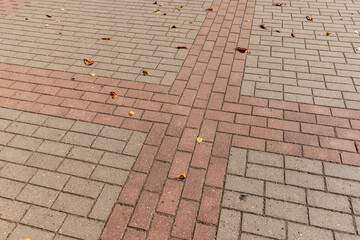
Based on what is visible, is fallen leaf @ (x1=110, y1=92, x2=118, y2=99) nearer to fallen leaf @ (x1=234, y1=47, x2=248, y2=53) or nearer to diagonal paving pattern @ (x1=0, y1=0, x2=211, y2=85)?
diagonal paving pattern @ (x1=0, y1=0, x2=211, y2=85)

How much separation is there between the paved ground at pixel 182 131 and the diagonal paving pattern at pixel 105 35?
0.04 metres

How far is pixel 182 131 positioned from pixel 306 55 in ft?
8.55

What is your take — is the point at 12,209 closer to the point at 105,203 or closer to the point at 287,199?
the point at 105,203

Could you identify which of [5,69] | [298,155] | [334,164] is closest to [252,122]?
[298,155]

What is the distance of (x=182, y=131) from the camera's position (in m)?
3.27

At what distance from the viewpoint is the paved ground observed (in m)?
2.47

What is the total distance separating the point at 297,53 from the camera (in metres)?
4.60

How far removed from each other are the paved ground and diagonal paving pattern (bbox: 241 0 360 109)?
0.09 feet

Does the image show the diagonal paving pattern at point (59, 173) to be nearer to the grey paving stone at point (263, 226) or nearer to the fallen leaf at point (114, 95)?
the fallen leaf at point (114, 95)

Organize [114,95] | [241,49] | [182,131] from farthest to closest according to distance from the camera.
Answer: [241,49], [114,95], [182,131]

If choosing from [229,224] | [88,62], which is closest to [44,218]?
[229,224]

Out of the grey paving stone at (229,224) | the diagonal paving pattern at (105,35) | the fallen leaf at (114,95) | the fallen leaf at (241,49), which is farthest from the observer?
the fallen leaf at (241,49)

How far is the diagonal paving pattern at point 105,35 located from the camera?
173 inches

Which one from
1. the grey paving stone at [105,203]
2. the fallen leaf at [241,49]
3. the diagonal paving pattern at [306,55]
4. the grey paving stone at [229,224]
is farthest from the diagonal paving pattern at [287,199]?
the fallen leaf at [241,49]
